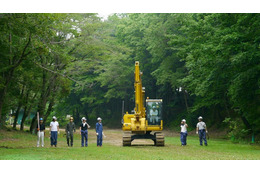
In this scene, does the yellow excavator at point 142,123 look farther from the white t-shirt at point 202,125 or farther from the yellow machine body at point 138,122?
the white t-shirt at point 202,125

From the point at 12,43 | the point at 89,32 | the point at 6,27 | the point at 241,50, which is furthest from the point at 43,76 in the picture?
the point at 241,50

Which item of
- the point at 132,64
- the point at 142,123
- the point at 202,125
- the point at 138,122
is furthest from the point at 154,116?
the point at 132,64

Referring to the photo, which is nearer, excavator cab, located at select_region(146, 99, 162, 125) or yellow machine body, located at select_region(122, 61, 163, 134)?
yellow machine body, located at select_region(122, 61, 163, 134)

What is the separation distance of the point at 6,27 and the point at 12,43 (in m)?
3.06

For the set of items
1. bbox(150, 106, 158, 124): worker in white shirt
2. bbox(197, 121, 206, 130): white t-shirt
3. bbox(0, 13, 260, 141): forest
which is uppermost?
bbox(0, 13, 260, 141): forest

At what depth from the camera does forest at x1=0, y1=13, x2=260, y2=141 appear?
71.0 feet

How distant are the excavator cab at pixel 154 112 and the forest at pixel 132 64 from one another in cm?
431

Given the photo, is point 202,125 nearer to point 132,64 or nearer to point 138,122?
point 138,122

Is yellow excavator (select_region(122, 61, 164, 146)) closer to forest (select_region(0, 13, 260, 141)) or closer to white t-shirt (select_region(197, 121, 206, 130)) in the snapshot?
white t-shirt (select_region(197, 121, 206, 130))

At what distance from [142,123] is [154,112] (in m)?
1.17

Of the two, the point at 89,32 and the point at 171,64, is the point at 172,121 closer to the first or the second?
the point at 171,64

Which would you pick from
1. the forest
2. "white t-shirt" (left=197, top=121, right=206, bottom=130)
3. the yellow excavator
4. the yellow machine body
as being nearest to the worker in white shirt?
the yellow excavator

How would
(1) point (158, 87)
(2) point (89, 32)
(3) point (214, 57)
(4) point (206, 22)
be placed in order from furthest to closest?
(1) point (158, 87), (2) point (89, 32), (4) point (206, 22), (3) point (214, 57)

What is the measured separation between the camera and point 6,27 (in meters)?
20.1
